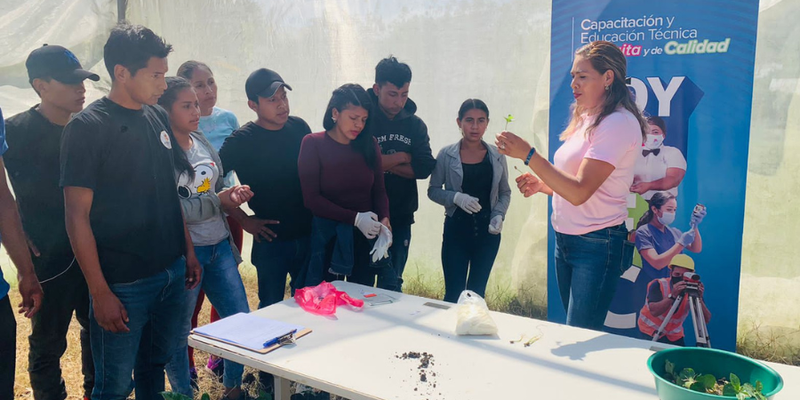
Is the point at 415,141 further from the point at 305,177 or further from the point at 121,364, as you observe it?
the point at 121,364

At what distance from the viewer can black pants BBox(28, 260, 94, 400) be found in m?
2.37

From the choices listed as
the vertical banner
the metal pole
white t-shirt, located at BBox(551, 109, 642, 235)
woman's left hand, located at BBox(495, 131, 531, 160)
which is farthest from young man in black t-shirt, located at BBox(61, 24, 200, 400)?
the metal pole

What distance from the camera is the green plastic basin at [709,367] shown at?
127 centimetres

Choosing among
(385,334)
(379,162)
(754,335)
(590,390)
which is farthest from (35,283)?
(754,335)

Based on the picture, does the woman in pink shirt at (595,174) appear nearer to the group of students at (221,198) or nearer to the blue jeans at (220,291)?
the group of students at (221,198)

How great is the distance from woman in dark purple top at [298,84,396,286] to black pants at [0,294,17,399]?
45.1 inches

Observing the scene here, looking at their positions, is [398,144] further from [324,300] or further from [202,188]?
[324,300]

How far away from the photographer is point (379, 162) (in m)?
2.79

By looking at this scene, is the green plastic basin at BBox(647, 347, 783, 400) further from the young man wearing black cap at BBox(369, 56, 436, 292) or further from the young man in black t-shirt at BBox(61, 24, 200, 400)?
the young man wearing black cap at BBox(369, 56, 436, 292)

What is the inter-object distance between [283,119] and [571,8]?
179 cm

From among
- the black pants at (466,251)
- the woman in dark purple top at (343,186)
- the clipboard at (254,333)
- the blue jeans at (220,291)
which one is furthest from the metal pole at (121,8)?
Answer: the clipboard at (254,333)

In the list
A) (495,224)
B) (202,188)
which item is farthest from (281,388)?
(495,224)

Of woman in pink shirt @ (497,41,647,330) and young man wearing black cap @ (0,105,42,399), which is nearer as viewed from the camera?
young man wearing black cap @ (0,105,42,399)

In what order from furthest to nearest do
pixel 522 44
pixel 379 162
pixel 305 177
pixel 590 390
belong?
pixel 522 44, pixel 379 162, pixel 305 177, pixel 590 390
